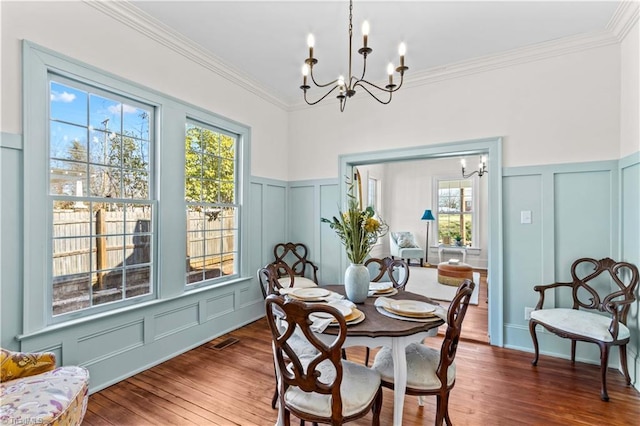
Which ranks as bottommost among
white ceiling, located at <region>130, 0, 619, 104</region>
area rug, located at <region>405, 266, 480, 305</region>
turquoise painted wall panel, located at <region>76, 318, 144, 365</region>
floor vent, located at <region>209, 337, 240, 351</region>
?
floor vent, located at <region>209, 337, 240, 351</region>

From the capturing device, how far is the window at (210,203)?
10.7 ft

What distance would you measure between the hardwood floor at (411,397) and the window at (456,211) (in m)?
5.05

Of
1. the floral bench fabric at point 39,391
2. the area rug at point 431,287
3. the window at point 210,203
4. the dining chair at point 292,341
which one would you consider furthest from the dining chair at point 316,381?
the area rug at point 431,287

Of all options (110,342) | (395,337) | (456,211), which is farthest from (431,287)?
(110,342)

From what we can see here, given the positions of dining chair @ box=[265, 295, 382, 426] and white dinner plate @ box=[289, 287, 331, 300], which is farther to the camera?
white dinner plate @ box=[289, 287, 331, 300]

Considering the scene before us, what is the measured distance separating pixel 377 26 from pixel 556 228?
2.64 m

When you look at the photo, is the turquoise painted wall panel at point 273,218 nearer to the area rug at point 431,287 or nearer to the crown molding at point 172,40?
the crown molding at point 172,40

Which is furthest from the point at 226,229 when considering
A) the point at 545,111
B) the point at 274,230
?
the point at 545,111

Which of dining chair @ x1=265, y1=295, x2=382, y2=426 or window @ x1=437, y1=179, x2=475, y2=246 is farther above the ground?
window @ x1=437, y1=179, x2=475, y2=246

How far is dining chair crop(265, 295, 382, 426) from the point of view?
1.46 metres

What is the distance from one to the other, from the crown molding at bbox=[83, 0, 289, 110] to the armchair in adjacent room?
5.00m

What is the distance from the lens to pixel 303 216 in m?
4.55

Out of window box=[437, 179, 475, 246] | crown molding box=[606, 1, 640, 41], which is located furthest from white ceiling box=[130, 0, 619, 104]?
window box=[437, 179, 475, 246]

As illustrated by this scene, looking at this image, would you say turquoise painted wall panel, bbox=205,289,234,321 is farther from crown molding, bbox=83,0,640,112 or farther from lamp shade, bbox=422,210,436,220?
lamp shade, bbox=422,210,436,220
